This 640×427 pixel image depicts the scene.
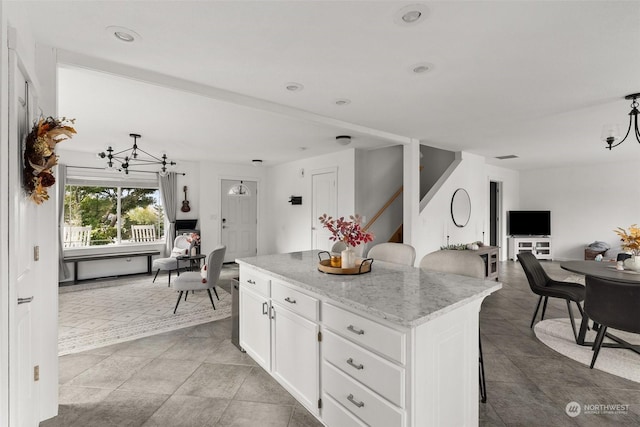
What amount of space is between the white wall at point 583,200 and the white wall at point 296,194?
5799 mm

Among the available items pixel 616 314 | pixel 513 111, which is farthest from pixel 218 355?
pixel 513 111

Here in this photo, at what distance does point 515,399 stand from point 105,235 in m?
7.15

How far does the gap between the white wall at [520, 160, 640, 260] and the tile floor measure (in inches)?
239

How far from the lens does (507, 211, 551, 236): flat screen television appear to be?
7.84m

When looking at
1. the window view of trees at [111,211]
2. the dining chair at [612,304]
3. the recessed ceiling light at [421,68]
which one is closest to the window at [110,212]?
the window view of trees at [111,211]

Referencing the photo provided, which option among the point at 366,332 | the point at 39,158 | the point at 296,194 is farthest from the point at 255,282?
the point at 296,194

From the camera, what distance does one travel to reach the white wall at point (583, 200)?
6.93 meters

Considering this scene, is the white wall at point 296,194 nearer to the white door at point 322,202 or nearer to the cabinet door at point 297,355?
the white door at point 322,202

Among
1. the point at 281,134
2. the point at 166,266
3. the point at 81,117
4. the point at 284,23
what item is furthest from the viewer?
the point at 166,266

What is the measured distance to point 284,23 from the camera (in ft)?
5.87

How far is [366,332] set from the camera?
1521 mm

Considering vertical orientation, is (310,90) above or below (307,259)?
above

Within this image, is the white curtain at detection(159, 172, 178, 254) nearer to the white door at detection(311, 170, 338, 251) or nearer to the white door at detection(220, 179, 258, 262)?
the white door at detection(220, 179, 258, 262)

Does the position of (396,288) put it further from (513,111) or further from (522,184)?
(522,184)
